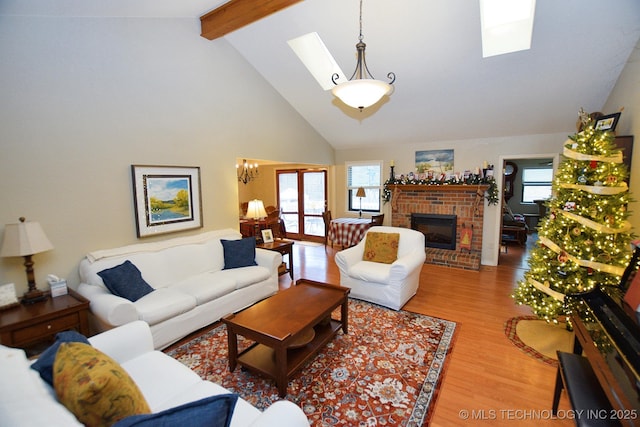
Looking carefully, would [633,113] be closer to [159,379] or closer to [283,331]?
[283,331]

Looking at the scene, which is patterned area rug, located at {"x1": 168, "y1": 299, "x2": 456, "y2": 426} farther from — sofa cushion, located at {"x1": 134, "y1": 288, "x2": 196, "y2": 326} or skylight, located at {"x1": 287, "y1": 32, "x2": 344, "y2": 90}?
skylight, located at {"x1": 287, "y1": 32, "x2": 344, "y2": 90}

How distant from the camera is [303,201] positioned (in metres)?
7.73

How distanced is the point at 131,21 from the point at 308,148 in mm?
3427

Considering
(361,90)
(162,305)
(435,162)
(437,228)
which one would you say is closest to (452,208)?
(437,228)

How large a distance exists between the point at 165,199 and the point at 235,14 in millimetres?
2262

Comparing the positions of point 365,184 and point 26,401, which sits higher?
point 365,184

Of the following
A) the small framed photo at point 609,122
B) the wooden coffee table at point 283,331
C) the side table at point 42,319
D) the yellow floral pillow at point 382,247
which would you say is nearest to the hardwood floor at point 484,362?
the yellow floral pillow at point 382,247

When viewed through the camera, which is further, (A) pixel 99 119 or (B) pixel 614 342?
(A) pixel 99 119

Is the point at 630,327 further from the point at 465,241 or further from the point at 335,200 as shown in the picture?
the point at 335,200

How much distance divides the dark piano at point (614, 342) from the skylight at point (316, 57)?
3.88 metres

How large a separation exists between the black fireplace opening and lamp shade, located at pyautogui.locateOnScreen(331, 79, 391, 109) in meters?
3.93

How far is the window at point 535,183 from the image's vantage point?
8.38 meters

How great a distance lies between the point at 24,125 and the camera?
8.31 ft

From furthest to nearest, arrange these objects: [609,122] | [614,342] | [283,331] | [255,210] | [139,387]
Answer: [255,210]
[609,122]
[283,331]
[139,387]
[614,342]
